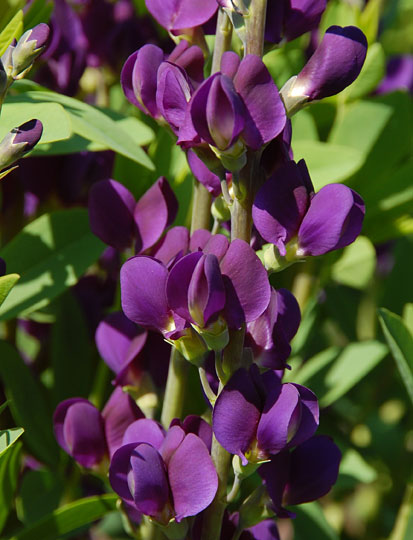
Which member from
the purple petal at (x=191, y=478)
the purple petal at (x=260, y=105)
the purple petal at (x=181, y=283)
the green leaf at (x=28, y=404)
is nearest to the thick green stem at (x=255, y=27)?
the purple petal at (x=260, y=105)

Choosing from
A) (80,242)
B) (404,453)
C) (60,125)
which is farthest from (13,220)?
(404,453)

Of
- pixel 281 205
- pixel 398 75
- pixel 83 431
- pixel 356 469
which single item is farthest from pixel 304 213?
pixel 398 75

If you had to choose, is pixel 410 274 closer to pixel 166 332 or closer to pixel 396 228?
pixel 396 228

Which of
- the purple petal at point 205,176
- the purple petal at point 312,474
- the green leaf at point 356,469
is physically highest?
the purple petal at point 205,176

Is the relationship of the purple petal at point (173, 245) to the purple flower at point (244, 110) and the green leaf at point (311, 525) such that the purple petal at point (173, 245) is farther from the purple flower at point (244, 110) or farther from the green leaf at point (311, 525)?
the green leaf at point (311, 525)

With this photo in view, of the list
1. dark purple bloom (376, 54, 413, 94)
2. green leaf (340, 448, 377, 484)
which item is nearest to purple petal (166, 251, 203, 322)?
green leaf (340, 448, 377, 484)

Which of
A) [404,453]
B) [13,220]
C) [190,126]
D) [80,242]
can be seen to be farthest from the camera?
[404,453]
